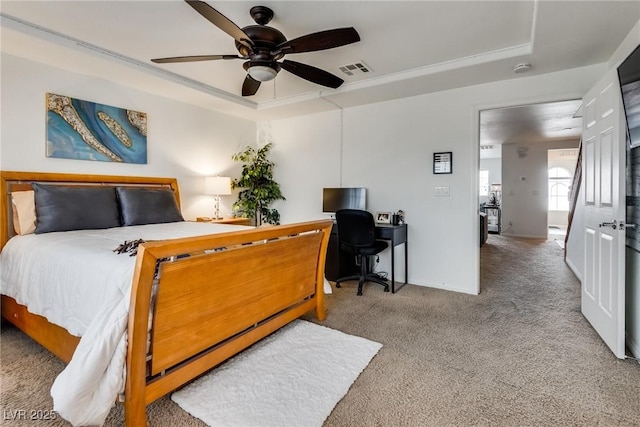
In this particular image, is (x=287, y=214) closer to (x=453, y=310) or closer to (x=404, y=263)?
(x=404, y=263)

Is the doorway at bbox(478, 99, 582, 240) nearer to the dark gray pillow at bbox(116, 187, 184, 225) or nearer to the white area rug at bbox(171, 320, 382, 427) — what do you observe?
the white area rug at bbox(171, 320, 382, 427)

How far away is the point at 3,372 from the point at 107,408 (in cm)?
127

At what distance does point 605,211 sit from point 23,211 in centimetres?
459

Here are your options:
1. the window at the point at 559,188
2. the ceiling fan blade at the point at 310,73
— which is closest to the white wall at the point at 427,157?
the ceiling fan blade at the point at 310,73

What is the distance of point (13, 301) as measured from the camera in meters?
2.36

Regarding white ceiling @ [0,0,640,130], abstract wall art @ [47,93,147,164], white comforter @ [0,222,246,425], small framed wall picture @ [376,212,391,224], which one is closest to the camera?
white comforter @ [0,222,246,425]

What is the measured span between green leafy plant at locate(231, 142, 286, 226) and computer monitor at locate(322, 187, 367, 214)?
0.94m

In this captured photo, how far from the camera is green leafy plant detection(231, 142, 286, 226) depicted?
475cm

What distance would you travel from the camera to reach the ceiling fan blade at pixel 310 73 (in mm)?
2430

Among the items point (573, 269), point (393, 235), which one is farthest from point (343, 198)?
point (573, 269)

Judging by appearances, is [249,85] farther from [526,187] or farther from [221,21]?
[526,187]

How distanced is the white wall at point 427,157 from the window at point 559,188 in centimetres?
825

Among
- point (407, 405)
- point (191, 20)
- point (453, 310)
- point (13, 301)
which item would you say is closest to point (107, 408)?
point (407, 405)

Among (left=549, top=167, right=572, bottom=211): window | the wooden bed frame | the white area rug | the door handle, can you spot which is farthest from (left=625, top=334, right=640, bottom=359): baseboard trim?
(left=549, top=167, right=572, bottom=211): window
